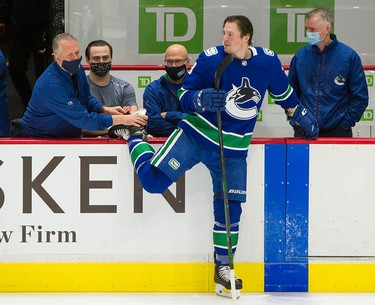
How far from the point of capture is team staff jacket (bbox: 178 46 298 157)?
5.68m


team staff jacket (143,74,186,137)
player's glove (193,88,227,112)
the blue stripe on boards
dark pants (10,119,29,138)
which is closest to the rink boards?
the blue stripe on boards

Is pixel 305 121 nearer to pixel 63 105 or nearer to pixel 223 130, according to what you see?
pixel 223 130

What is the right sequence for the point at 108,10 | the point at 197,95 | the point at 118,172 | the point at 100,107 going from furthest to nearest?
the point at 108,10, the point at 100,107, the point at 118,172, the point at 197,95

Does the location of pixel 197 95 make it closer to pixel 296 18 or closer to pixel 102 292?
pixel 102 292

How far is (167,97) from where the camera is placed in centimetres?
684

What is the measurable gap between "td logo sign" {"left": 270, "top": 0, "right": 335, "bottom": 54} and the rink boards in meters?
3.02

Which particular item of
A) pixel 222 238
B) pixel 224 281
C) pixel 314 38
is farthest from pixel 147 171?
pixel 314 38

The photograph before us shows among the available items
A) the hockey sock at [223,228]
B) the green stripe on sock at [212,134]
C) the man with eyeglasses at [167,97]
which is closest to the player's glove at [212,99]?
the green stripe on sock at [212,134]

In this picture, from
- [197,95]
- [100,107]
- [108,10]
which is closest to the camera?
[197,95]

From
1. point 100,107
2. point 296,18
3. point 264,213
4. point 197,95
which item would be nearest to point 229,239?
point 264,213

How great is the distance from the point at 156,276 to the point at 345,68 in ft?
5.95

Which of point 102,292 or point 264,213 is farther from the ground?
point 264,213

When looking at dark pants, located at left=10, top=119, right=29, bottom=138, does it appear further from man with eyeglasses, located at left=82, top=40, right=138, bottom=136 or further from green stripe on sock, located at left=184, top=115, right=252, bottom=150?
green stripe on sock, located at left=184, top=115, right=252, bottom=150

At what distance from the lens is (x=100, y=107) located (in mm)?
6441
